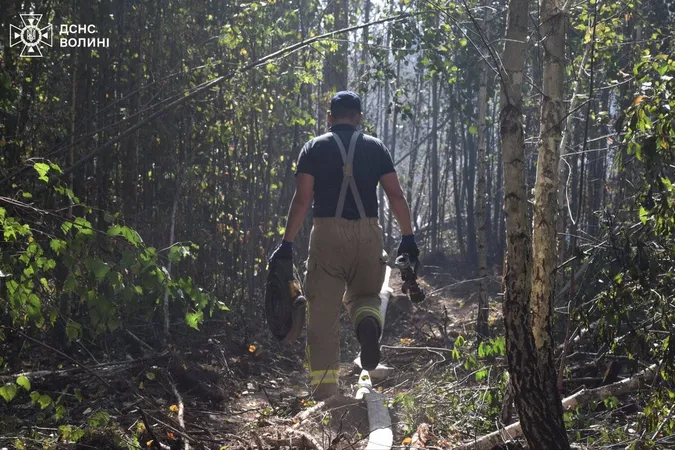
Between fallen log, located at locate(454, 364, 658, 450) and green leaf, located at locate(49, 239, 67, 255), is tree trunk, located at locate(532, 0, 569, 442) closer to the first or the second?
fallen log, located at locate(454, 364, 658, 450)

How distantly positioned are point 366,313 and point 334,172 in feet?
3.76

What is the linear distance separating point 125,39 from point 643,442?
6387 mm

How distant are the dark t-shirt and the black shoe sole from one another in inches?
33.6

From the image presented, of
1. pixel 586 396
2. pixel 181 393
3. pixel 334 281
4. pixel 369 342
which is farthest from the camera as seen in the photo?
pixel 181 393

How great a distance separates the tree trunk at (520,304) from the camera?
3.86m

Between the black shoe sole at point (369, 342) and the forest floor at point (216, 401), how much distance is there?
1.13ft

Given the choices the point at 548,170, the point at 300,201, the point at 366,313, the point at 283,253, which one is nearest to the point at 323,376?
the point at 366,313

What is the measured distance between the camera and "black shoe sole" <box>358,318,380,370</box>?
593 cm

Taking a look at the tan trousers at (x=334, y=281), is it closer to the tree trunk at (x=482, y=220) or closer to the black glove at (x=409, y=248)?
the black glove at (x=409, y=248)

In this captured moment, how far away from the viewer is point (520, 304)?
3920 mm

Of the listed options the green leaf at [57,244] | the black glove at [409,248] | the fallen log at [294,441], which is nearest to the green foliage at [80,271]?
the green leaf at [57,244]

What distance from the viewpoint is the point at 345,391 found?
23.7 feet

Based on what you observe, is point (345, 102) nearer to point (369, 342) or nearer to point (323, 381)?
point (369, 342)

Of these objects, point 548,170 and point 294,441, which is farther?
point 548,170
